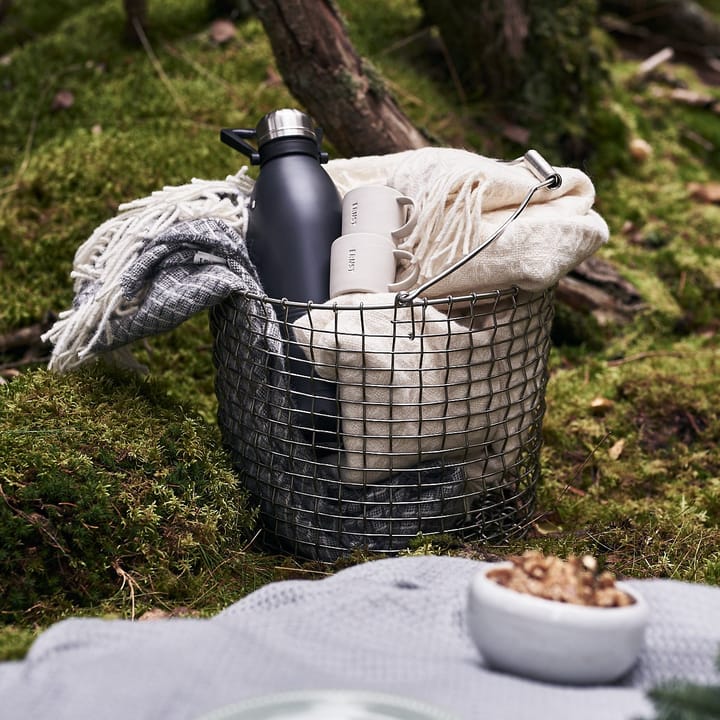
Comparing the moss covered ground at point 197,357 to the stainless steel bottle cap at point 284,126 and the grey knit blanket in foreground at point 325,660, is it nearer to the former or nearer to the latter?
the grey knit blanket in foreground at point 325,660

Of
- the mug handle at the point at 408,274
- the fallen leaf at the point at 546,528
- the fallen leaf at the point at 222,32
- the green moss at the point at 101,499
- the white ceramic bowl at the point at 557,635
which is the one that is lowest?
the fallen leaf at the point at 546,528

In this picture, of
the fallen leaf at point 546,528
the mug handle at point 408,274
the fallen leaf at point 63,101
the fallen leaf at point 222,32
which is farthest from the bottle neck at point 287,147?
the fallen leaf at point 222,32

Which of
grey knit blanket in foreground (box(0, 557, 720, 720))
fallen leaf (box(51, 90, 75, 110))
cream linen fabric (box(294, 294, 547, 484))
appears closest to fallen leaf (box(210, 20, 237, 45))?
fallen leaf (box(51, 90, 75, 110))

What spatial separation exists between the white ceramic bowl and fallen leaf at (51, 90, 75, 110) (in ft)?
10.5

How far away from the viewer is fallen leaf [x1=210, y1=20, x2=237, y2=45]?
414 cm

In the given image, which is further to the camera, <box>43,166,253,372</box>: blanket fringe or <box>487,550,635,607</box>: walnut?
<box>43,166,253,372</box>: blanket fringe

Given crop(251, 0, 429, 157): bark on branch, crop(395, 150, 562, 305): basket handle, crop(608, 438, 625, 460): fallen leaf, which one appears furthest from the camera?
crop(251, 0, 429, 157): bark on branch

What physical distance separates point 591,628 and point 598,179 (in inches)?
127

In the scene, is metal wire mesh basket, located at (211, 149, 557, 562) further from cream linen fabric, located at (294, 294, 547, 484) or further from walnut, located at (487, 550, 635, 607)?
walnut, located at (487, 550, 635, 607)

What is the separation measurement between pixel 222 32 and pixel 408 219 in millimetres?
2433

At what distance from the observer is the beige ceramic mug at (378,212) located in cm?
210

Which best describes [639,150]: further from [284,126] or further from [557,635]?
[557,635]

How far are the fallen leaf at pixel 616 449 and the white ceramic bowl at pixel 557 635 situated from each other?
1.47 meters

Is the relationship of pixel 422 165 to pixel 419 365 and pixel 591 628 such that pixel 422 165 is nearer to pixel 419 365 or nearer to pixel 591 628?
pixel 419 365
